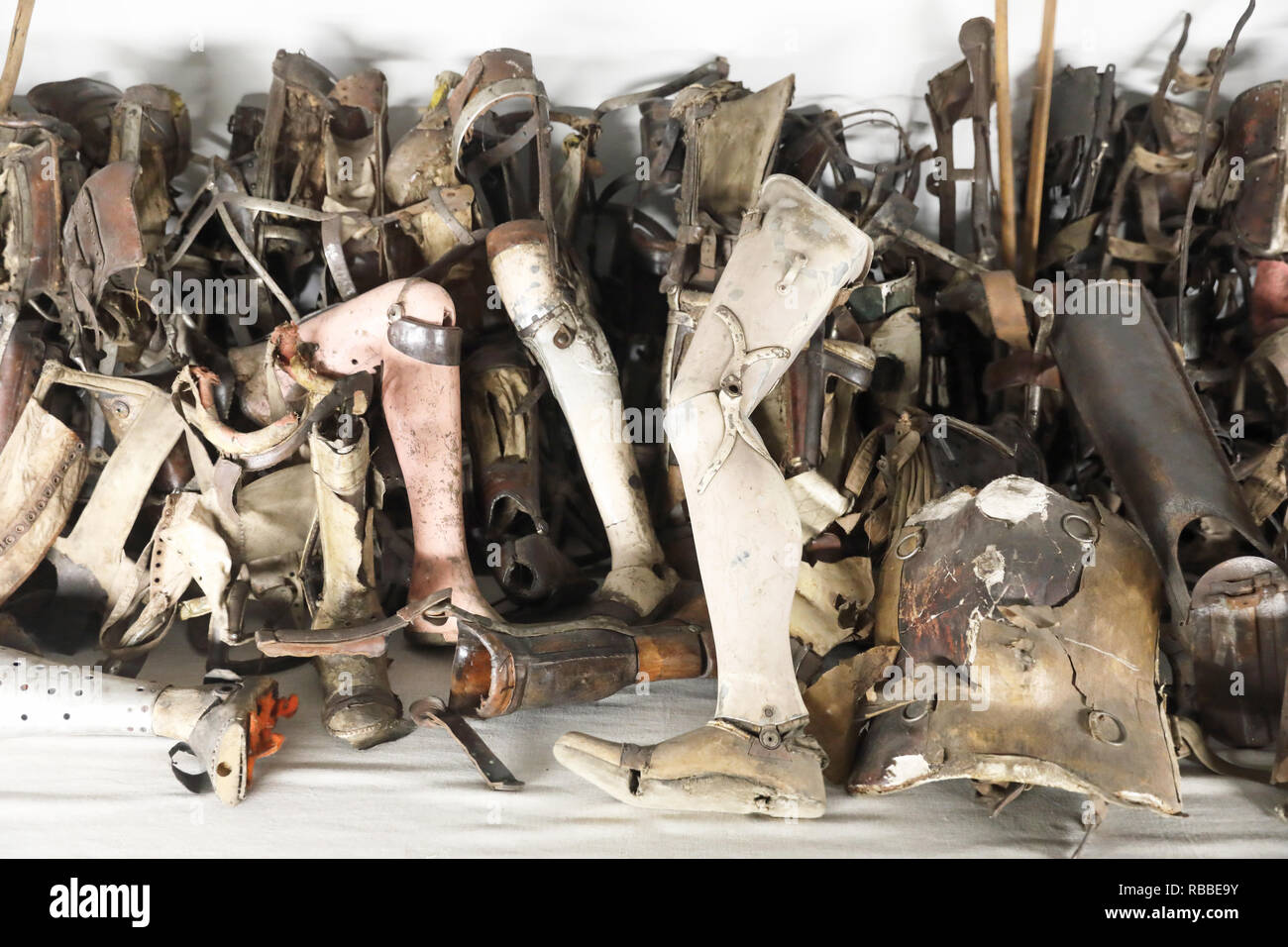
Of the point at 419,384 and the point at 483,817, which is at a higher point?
the point at 419,384

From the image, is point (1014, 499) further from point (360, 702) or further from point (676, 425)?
point (360, 702)

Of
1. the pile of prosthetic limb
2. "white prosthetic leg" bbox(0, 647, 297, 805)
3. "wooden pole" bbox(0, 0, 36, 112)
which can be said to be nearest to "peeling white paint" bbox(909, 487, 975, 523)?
the pile of prosthetic limb

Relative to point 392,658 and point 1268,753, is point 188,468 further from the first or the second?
point 1268,753

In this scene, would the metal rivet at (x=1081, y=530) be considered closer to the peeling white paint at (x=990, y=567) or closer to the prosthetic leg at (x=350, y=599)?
the peeling white paint at (x=990, y=567)

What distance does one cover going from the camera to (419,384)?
7.33ft

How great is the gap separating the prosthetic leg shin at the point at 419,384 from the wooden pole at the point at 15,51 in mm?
1066

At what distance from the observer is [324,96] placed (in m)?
2.62

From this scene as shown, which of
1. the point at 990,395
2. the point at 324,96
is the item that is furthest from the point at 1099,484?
the point at 324,96

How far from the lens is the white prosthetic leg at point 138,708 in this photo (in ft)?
5.98

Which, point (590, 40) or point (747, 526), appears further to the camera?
point (590, 40)

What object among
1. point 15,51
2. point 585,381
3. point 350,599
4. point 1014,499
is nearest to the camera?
point 1014,499

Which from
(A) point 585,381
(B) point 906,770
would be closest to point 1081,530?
(B) point 906,770

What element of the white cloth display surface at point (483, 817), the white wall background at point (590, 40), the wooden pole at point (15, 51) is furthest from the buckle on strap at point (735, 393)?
the wooden pole at point (15, 51)

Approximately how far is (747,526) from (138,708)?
115 cm
